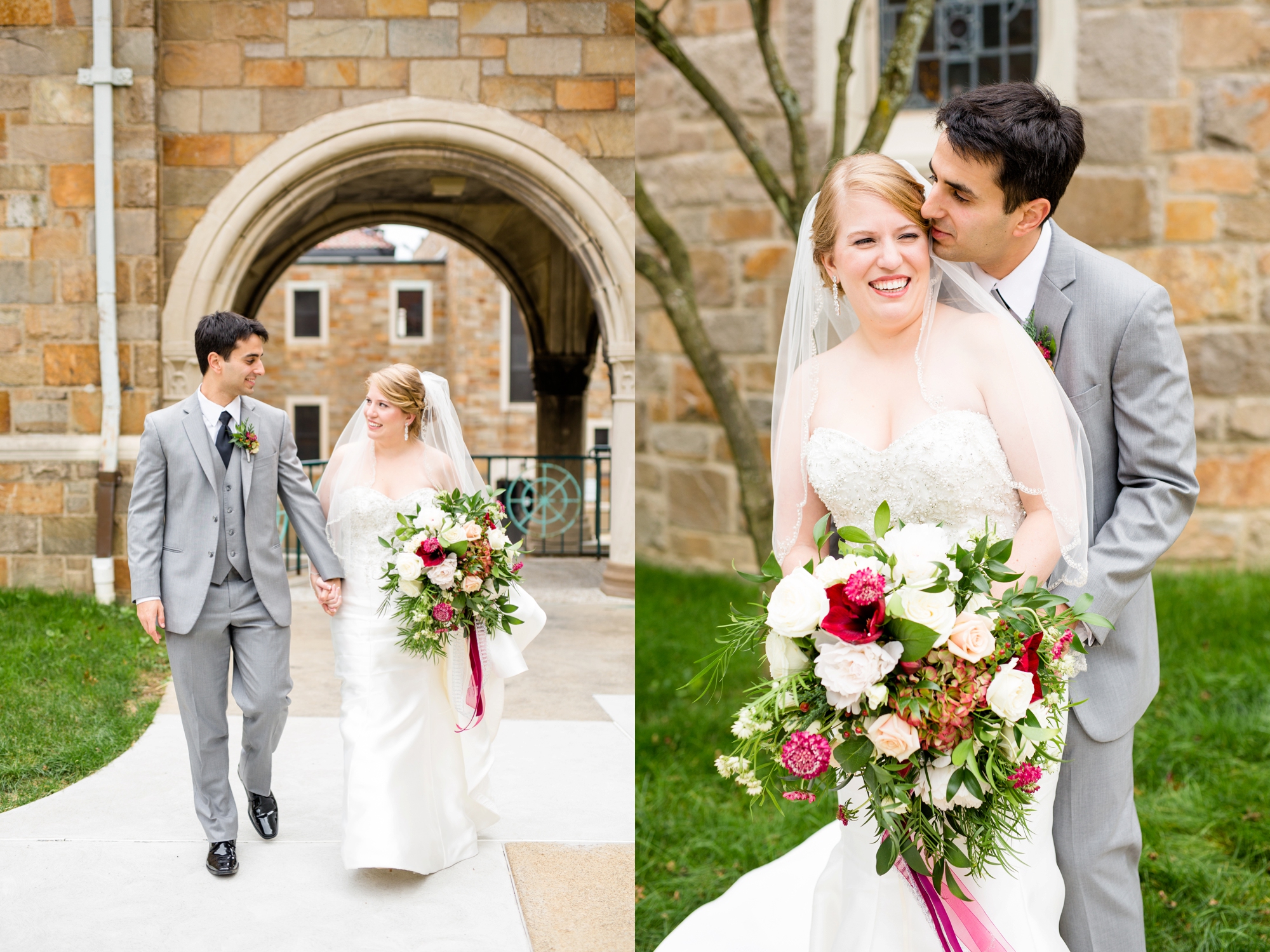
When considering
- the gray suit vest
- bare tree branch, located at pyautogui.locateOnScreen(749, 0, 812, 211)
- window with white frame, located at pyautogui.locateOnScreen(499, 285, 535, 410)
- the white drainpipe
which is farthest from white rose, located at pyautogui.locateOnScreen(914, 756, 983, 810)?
window with white frame, located at pyautogui.locateOnScreen(499, 285, 535, 410)

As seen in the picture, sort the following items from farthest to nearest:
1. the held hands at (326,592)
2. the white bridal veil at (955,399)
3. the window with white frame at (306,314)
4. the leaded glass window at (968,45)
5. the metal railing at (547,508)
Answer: the leaded glass window at (968,45) → the metal railing at (547,508) → the held hands at (326,592) → the window with white frame at (306,314) → the white bridal veil at (955,399)

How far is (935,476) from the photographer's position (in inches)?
80.1

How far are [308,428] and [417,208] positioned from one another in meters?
1.50

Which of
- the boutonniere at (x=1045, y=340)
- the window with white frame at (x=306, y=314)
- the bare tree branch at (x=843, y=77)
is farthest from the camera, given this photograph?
the bare tree branch at (x=843, y=77)

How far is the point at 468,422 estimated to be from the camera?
10.7ft

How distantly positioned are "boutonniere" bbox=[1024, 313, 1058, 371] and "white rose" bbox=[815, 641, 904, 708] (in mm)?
742

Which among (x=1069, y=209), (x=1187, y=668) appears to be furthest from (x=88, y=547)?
(x=1069, y=209)

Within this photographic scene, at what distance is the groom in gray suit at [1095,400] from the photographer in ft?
6.64

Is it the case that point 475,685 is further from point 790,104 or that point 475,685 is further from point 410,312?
point 790,104

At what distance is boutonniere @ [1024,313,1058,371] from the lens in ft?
7.05

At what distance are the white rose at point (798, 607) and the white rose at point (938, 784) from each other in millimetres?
321

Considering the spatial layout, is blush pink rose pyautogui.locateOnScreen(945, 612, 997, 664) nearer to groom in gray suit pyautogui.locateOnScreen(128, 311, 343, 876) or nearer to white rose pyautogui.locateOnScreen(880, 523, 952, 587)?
white rose pyautogui.locateOnScreen(880, 523, 952, 587)

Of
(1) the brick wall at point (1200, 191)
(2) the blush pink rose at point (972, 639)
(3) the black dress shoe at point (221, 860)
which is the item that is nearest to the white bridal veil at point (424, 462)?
(3) the black dress shoe at point (221, 860)

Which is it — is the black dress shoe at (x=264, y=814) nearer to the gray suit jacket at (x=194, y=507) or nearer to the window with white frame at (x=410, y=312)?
the gray suit jacket at (x=194, y=507)
